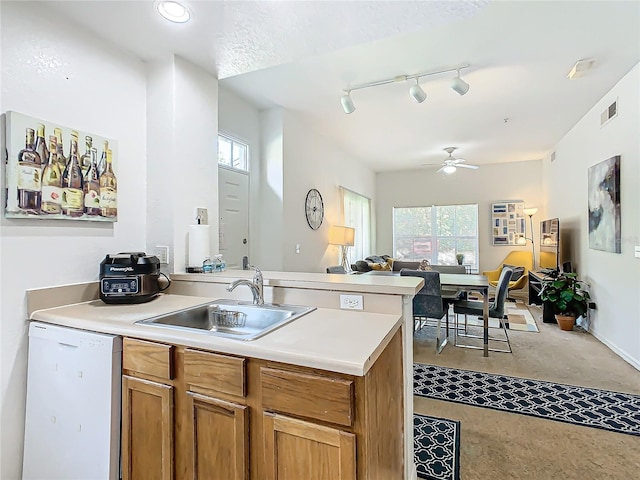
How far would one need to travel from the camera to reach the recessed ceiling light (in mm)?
1709

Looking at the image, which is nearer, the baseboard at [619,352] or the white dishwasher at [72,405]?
the white dishwasher at [72,405]

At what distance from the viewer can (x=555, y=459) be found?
1864 mm

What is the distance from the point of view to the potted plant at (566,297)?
418cm

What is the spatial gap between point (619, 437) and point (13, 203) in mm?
3642

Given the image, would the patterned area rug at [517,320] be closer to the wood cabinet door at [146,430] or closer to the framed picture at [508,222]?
the framed picture at [508,222]

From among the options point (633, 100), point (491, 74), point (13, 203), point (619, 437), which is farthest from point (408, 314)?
point (633, 100)

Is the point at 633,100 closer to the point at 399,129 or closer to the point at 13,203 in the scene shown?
the point at 399,129

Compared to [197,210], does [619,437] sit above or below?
below

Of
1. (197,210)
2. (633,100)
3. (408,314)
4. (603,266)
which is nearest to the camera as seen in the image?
(408,314)

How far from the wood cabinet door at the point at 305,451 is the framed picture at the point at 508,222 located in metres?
7.39

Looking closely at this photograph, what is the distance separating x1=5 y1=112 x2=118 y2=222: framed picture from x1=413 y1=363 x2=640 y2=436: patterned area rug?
267 cm

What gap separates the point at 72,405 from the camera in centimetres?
146

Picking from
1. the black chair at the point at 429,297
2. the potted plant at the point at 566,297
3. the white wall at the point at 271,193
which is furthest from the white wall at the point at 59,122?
the potted plant at the point at 566,297

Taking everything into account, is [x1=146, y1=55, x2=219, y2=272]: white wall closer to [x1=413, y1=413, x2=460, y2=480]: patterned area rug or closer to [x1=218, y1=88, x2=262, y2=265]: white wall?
[x1=218, y1=88, x2=262, y2=265]: white wall
